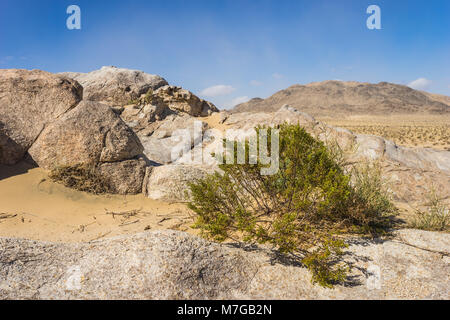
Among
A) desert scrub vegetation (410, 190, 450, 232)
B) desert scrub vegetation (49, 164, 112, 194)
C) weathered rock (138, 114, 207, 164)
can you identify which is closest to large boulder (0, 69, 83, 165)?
desert scrub vegetation (49, 164, 112, 194)

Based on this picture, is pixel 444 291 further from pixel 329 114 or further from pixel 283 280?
pixel 329 114

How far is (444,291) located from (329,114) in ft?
240

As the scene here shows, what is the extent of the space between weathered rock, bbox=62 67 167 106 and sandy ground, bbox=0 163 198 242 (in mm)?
7221

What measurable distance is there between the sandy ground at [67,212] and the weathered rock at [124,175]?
0.75 feet

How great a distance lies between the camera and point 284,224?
10.7ft

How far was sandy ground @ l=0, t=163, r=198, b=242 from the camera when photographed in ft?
13.5

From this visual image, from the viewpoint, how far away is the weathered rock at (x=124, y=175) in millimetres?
5648

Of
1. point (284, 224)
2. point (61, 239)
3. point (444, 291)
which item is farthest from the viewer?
point (61, 239)

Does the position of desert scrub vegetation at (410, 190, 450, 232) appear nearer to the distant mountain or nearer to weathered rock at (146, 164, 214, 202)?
weathered rock at (146, 164, 214, 202)

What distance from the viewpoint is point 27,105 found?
589 cm

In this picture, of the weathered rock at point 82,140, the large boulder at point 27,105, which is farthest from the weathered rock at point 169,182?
the large boulder at point 27,105

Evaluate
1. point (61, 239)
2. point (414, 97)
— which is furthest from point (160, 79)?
point (414, 97)

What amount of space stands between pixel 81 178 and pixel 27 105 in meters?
2.25
